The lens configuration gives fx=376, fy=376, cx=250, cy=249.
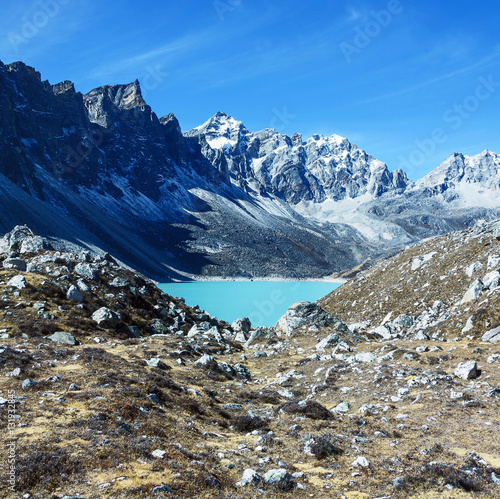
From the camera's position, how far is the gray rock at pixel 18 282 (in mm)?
26653

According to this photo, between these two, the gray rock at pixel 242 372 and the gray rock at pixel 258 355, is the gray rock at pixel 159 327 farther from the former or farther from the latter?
the gray rock at pixel 242 372

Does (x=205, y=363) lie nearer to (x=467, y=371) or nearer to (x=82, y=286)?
(x=467, y=371)

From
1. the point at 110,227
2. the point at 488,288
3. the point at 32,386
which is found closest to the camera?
the point at 32,386

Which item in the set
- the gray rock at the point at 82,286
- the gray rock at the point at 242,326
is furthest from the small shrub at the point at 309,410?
the gray rock at the point at 242,326

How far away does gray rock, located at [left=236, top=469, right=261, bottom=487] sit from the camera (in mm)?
8334

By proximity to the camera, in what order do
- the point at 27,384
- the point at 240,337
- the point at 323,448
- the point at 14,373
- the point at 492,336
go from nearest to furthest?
the point at 323,448, the point at 27,384, the point at 14,373, the point at 492,336, the point at 240,337

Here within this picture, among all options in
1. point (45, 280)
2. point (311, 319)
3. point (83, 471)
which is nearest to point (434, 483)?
point (83, 471)

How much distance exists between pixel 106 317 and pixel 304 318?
16714 mm

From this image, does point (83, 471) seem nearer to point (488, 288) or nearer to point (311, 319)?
point (311, 319)

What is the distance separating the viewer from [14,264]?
104 ft

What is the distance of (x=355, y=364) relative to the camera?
20734mm

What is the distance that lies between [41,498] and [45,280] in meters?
24.4

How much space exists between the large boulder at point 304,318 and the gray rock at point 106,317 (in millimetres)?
14527

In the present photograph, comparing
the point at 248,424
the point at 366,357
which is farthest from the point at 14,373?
the point at 366,357
